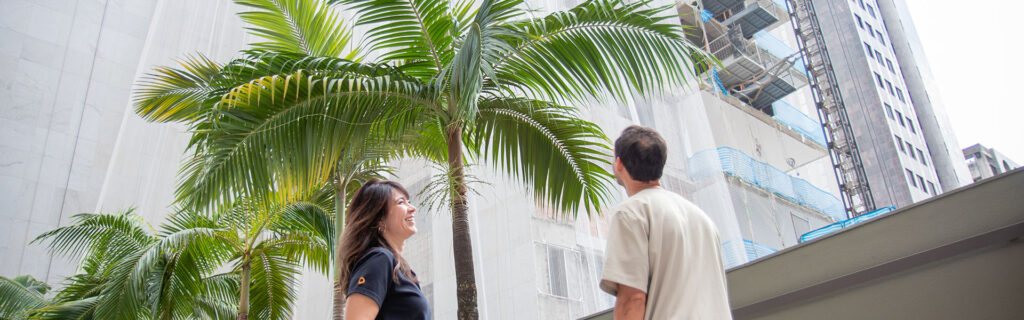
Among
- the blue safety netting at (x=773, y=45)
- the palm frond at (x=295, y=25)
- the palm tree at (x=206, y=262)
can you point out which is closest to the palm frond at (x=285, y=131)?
the palm frond at (x=295, y=25)

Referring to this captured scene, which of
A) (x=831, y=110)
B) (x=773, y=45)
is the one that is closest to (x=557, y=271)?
(x=831, y=110)

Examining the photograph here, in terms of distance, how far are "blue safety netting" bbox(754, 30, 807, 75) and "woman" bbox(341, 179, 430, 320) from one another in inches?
623

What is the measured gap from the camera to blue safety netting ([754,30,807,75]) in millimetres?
16344

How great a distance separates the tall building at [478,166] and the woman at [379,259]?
4825 mm

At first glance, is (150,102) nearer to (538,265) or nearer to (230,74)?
(230,74)

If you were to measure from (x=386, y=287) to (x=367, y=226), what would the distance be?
255 mm

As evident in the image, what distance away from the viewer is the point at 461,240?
354cm

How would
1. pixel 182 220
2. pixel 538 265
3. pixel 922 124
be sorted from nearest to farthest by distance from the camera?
pixel 538 265
pixel 182 220
pixel 922 124

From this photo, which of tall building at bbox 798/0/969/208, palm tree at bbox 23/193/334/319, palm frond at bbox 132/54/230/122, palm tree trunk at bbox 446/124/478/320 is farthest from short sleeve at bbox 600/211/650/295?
tall building at bbox 798/0/969/208

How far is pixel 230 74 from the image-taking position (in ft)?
12.5

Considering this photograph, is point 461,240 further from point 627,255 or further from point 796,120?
point 796,120

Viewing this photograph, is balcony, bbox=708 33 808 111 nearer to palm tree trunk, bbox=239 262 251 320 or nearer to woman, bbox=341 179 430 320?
palm tree trunk, bbox=239 262 251 320

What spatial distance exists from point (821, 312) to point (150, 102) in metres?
4.21

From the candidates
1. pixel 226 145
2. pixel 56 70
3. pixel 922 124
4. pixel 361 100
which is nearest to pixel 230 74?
pixel 226 145
